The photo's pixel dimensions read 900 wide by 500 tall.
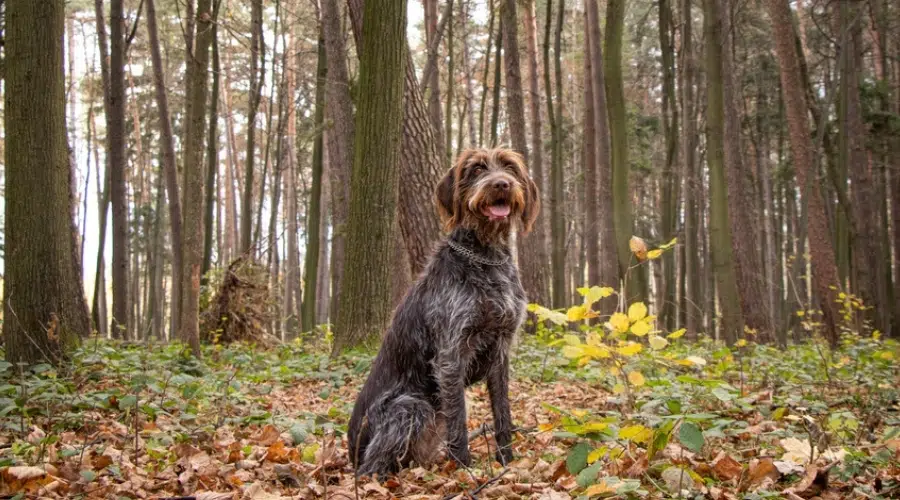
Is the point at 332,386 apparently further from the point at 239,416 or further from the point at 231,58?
the point at 231,58

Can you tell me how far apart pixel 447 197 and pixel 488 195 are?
0.47 metres

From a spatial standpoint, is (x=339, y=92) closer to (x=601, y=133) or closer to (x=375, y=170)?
(x=375, y=170)

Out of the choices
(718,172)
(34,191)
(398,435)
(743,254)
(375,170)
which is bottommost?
(398,435)

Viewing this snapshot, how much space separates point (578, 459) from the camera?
9.79 feet

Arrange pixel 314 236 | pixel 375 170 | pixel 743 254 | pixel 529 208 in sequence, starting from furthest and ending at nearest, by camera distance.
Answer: pixel 314 236 < pixel 743 254 < pixel 375 170 < pixel 529 208

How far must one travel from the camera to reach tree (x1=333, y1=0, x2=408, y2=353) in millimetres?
7809

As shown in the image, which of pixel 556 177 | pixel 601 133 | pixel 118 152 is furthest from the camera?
pixel 556 177

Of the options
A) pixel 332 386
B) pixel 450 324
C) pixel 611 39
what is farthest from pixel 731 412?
pixel 611 39

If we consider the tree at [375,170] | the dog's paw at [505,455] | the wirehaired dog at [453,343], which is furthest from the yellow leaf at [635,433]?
the tree at [375,170]

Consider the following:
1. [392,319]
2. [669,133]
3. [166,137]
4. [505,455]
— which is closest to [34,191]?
[392,319]

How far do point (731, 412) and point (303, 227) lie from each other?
32573mm

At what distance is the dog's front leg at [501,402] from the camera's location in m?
4.20

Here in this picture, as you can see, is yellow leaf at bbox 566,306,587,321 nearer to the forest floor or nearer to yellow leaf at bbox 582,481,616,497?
the forest floor

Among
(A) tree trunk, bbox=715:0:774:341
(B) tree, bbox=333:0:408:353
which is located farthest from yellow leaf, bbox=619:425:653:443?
(A) tree trunk, bbox=715:0:774:341
